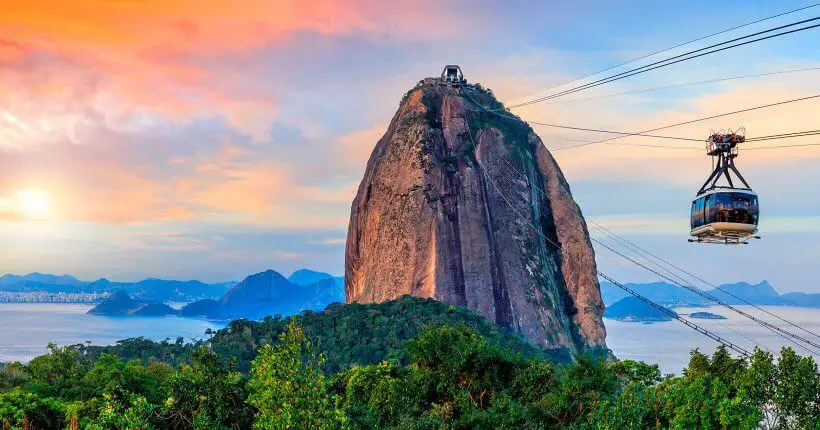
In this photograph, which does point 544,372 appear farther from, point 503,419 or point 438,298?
point 438,298

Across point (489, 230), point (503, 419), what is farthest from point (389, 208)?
point (503, 419)

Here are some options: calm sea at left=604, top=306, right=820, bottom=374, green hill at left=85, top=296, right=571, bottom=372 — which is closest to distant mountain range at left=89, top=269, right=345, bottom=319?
calm sea at left=604, top=306, right=820, bottom=374

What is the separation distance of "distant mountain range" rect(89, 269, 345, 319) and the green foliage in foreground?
5754 inches

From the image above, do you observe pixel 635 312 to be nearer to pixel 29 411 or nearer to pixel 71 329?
pixel 71 329

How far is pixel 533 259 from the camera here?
56969 millimetres

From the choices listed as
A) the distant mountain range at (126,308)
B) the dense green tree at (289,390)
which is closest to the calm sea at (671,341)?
the dense green tree at (289,390)

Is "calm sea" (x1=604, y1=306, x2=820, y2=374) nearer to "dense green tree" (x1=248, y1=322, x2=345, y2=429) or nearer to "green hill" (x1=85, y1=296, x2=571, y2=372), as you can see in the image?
"green hill" (x1=85, y1=296, x2=571, y2=372)

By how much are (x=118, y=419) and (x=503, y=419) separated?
11.7 metres

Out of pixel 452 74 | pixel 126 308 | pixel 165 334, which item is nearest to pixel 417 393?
pixel 452 74

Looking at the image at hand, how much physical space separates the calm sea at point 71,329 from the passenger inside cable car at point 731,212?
83.7m

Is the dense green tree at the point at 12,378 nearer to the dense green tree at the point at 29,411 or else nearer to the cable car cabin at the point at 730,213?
the dense green tree at the point at 29,411

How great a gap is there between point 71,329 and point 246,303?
62714 millimetres

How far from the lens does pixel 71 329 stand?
128 m

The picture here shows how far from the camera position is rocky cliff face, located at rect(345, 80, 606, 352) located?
53562 mm
